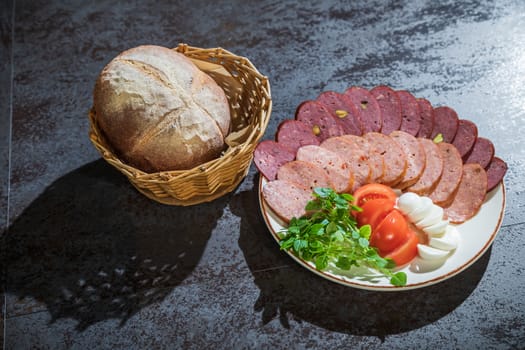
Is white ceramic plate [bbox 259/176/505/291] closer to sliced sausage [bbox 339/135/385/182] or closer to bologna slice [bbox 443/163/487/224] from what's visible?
bologna slice [bbox 443/163/487/224]

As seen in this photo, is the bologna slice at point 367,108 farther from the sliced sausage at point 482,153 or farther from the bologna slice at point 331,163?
the sliced sausage at point 482,153

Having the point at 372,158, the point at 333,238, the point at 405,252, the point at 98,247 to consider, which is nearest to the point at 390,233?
the point at 405,252

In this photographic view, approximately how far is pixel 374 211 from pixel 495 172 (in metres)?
0.45

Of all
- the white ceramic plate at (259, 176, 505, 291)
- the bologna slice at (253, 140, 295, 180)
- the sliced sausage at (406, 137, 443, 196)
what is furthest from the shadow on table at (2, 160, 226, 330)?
the sliced sausage at (406, 137, 443, 196)

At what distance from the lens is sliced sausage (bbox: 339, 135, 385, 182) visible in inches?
66.6

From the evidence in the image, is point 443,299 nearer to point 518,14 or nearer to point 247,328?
point 247,328

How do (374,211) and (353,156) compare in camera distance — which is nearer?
(374,211)

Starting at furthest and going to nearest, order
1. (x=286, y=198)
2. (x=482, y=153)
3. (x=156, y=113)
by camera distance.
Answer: (x=482, y=153)
(x=286, y=198)
(x=156, y=113)

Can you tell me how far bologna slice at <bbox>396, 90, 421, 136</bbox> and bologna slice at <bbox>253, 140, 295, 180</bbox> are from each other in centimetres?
43

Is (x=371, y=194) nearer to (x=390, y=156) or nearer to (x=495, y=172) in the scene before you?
(x=390, y=156)

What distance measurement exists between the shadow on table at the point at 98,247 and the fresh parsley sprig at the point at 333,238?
0.37 meters

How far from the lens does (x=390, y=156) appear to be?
172 cm

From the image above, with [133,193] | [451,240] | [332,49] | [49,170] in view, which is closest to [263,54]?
[332,49]

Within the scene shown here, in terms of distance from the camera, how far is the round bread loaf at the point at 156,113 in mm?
1540
